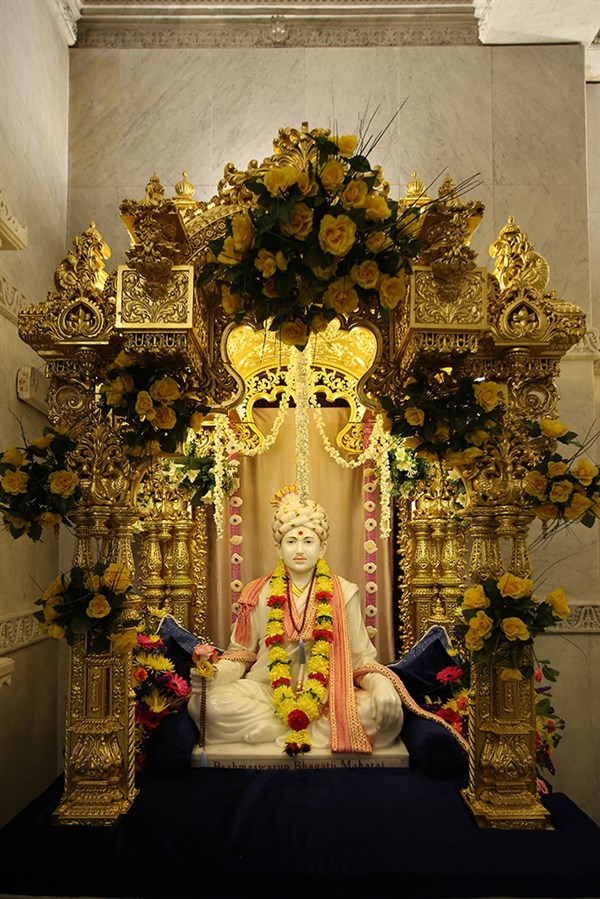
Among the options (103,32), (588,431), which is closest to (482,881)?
(588,431)

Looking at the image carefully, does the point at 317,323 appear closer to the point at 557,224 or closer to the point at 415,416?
the point at 415,416

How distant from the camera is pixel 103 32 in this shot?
5.46m

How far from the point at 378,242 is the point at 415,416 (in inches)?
34.1

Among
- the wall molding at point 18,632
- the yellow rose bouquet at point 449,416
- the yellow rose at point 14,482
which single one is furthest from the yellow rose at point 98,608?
the yellow rose bouquet at point 449,416

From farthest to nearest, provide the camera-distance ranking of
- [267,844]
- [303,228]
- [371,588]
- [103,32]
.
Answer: [103,32]
[371,588]
[267,844]
[303,228]

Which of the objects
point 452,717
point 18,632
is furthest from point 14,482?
point 452,717

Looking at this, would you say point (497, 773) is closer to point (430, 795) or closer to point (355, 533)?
point (430, 795)

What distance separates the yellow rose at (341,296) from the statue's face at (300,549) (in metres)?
1.98

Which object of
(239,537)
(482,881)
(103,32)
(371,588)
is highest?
(103,32)

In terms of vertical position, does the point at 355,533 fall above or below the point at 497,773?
above

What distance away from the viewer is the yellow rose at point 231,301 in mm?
2930

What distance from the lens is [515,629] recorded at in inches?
122

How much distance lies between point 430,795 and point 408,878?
2.33 ft

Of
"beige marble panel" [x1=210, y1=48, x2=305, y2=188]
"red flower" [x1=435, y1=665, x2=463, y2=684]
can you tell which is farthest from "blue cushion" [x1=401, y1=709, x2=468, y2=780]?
"beige marble panel" [x1=210, y1=48, x2=305, y2=188]
